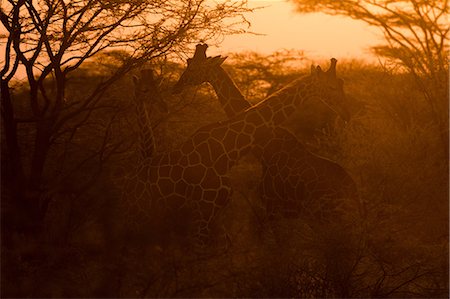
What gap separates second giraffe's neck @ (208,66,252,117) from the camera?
672 cm

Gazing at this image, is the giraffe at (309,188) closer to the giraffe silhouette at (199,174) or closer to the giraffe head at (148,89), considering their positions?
the giraffe silhouette at (199,174)

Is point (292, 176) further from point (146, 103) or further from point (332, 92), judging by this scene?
point (146, 103)

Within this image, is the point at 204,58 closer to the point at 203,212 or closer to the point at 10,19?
the point at 203,212

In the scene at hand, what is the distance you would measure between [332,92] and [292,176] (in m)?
0.75

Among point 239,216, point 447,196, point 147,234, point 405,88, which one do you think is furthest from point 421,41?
point 147,234

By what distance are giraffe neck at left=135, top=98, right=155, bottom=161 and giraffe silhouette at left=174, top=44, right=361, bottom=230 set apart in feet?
1.17

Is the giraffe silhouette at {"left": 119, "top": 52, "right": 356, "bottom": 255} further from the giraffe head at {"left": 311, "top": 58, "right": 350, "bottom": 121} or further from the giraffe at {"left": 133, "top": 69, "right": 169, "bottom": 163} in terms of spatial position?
the giraffe at {"left": 133, "top": 69, "right": 169, "bottom": 163}

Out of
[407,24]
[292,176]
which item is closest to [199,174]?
[292,176]

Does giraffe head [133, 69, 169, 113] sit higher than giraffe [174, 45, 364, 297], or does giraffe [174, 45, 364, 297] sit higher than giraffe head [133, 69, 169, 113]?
giraffe head [133, 69, 169, 113]

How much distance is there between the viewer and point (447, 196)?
8.31m

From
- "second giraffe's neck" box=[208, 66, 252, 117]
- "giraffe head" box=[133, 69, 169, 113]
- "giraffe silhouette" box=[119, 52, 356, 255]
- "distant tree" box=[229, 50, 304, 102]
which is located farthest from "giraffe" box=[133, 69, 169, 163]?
"distant tree" box=[229, 50, 304, 102]

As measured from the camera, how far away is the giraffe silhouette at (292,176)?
19.8ft

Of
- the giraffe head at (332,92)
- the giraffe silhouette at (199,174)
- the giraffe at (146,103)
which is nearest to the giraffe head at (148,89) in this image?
the giraffe at (146,103)

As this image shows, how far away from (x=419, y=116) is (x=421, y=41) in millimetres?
3167
